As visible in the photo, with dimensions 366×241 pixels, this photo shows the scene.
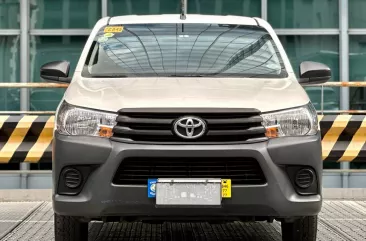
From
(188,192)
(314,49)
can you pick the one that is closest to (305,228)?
(188,192)

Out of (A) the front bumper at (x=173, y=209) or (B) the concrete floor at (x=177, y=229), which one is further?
(B) the concrete floor at (x=177, y=229)

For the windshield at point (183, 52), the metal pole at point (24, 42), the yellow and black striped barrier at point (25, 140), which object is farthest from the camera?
the metal pole at point (24, 42)

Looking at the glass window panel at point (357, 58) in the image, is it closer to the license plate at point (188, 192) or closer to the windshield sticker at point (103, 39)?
the windshield sticker at point (103, 39)

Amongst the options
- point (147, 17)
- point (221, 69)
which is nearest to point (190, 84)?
point (221, 69)

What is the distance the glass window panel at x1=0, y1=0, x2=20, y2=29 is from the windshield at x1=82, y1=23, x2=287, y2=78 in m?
7.35

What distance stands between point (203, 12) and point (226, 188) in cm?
922

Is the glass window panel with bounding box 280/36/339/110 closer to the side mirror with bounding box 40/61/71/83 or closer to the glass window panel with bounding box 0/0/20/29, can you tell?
the glass window panel with bounding box 0/0/20/29

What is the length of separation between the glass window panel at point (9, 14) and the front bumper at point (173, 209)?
9.02 metres

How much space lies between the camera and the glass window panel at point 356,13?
541 inches

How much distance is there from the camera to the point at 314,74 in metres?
6.16

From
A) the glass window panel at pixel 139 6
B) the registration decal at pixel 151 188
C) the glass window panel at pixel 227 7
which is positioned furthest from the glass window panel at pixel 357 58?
the registration decal at pixel 151 188

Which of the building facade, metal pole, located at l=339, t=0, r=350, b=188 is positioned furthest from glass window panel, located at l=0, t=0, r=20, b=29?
metal pole, located at l=339, t=0, r=350, b=188

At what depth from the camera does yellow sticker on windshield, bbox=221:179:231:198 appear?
4910 millimetres

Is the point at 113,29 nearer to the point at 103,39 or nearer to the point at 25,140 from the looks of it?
the point at 103,39
